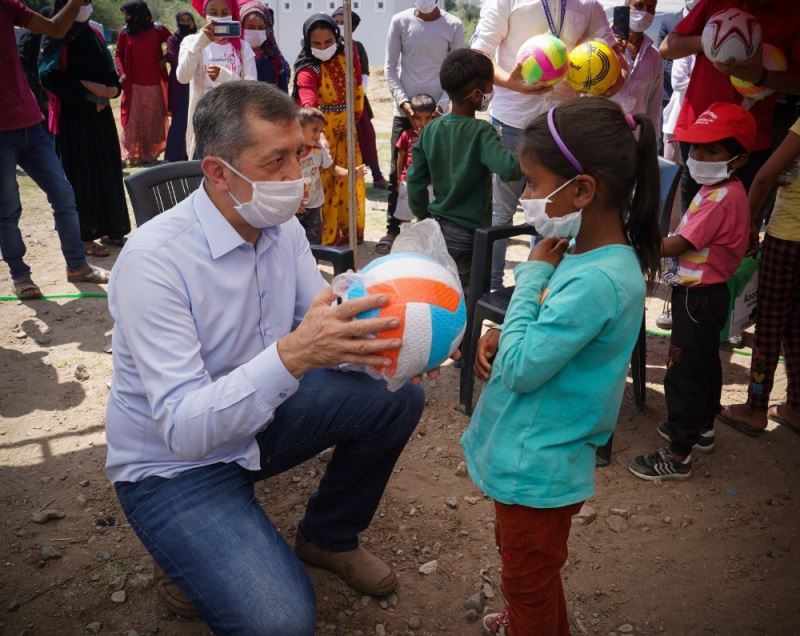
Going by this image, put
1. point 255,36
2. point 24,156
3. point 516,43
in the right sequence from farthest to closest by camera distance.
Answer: point 255,36, point 24,156, point 516,43

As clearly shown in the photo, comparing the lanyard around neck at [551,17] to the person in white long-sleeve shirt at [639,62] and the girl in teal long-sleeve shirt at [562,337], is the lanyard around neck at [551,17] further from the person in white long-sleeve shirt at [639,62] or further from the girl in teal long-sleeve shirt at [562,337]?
the girl in teal long-sleeve shirt at [562,337]

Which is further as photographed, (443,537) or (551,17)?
(551,17)

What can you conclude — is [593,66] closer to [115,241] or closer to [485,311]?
[485,311]

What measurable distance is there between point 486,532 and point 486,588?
13.3 inches

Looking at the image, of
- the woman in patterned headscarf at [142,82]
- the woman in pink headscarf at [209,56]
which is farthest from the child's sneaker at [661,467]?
the woman in patterned headscarf at [142,82]

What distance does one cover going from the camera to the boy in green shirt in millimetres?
4020

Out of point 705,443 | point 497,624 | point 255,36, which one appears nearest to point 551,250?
point 497,624

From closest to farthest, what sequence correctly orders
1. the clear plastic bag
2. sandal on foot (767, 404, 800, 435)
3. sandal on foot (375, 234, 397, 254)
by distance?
the clear plastic bag → sandal on foot (767, 404, 800, 435) → sandal on foot (375, 234, 397, 254)

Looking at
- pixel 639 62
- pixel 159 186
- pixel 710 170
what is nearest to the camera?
Answer: pixel 710 170

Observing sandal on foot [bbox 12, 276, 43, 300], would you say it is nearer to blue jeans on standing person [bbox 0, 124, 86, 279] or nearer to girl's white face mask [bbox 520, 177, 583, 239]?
blue jeans on standing person [bbox 0, 124, 86, 279]

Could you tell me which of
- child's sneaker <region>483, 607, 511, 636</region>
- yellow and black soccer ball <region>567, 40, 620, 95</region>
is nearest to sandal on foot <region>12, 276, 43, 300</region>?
yellow and black soccer ball <region>567, 40, 620, 95</region>

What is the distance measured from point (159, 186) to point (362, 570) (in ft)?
7.27

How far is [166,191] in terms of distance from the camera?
11.7 ft

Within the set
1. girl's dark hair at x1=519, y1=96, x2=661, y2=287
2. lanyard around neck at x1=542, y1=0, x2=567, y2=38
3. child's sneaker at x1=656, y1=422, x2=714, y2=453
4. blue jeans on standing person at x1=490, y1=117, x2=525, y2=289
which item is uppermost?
lanyard around neck at x1=542, y1=0, x2=567, y2=38
